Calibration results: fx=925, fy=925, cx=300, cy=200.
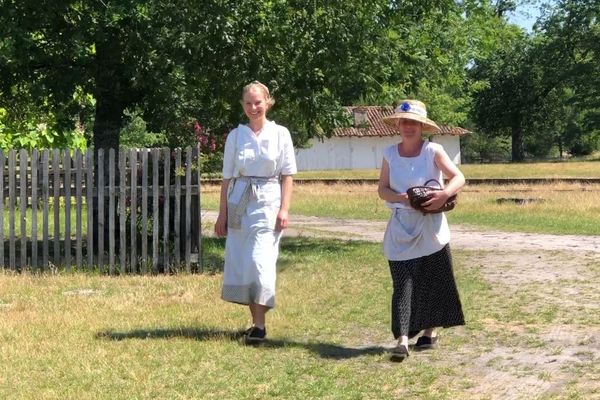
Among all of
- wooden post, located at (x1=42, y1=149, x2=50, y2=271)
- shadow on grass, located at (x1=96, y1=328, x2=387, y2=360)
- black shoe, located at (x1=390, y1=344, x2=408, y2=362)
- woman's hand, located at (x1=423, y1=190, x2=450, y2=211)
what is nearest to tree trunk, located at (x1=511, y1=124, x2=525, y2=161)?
wooden post, located at (x1=42, y1=149, x2=50, y2=271)

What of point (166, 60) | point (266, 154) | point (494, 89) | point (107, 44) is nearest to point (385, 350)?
point (266, 154)

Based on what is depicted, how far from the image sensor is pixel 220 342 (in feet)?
23.3

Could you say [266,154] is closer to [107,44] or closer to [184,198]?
[184,198]

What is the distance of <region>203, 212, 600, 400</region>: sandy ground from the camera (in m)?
5.82

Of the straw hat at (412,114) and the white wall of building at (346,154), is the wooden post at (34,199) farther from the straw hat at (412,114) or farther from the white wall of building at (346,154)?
the white wall of building at (346,154)

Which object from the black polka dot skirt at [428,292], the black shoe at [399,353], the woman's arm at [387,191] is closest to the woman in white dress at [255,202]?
the woman's arm at [387,191]

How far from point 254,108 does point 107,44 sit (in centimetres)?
683

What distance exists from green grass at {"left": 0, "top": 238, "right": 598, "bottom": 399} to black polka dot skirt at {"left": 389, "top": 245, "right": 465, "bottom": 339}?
25 centimetres

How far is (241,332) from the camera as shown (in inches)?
296

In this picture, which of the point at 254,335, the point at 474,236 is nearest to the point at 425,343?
the point at 254,335

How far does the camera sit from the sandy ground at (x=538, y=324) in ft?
19.1

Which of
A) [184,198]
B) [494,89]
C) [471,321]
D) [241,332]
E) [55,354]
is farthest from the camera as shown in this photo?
[494,89]

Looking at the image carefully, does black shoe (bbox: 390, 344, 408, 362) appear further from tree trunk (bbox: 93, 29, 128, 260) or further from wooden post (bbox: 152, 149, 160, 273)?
tree trunk (bbox: 93, 29, 128, 260)

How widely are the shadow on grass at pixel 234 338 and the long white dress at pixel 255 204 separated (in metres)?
0.34
